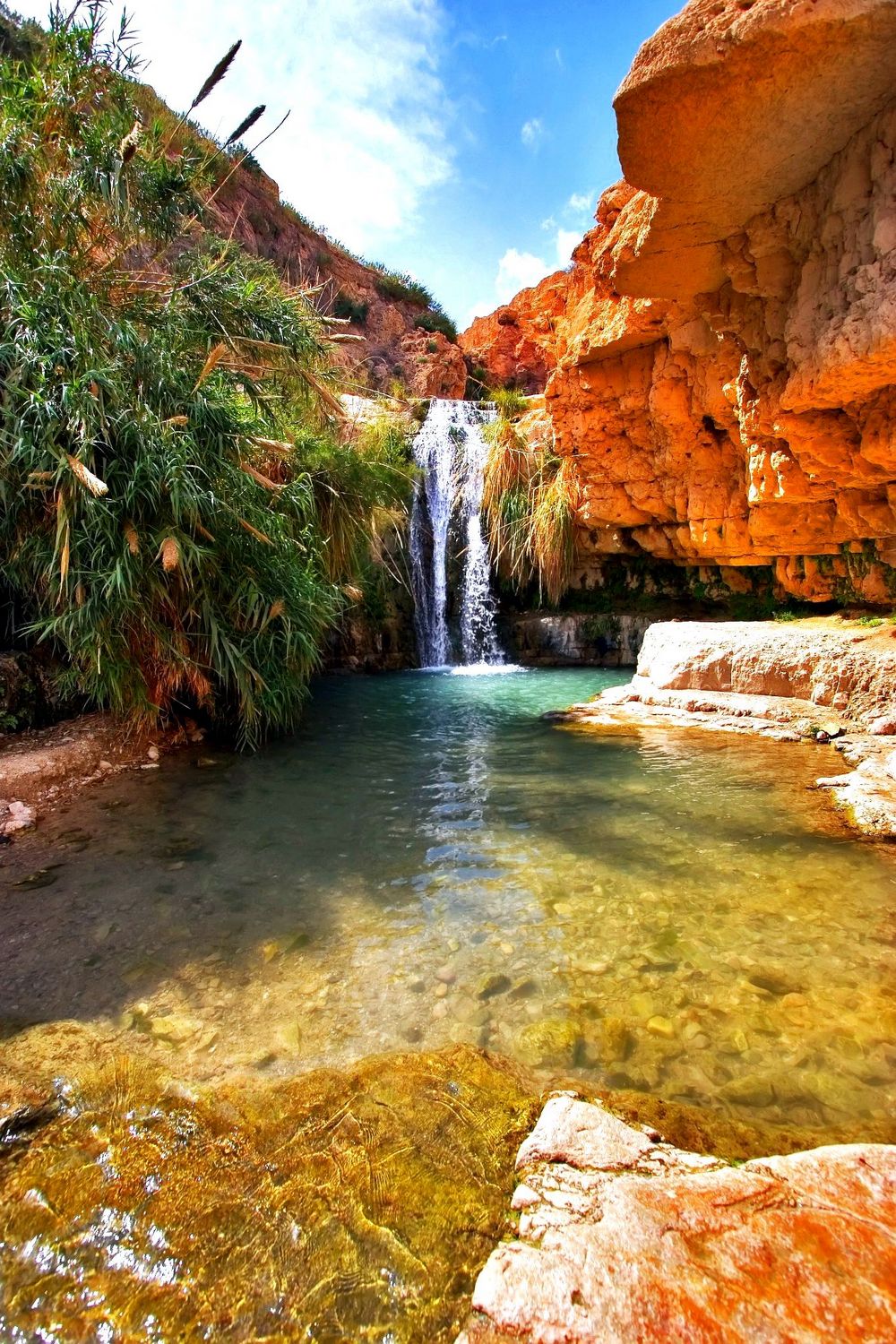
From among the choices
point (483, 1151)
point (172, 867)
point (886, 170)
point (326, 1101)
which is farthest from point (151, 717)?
point (886, 170)

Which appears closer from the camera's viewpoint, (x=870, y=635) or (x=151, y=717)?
(x=151, y=717)

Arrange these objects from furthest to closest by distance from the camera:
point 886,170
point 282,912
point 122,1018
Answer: point 886,170 → point 282,912 → point 122,1018

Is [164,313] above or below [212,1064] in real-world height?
above

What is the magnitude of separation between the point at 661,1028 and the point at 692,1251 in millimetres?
915

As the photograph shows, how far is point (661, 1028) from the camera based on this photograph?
2035 millimetres

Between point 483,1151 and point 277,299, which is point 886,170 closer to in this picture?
point 277,299

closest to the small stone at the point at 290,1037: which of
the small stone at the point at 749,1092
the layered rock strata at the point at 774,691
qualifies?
the small stone at the point at 749,1092

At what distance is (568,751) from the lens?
5.44m

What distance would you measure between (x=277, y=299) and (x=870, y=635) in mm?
6796

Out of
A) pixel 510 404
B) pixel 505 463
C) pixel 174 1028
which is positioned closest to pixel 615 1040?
pixel 174 1028

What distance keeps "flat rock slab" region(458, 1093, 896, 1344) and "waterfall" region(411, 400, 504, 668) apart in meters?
10.6

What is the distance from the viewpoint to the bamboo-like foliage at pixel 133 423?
176 inches

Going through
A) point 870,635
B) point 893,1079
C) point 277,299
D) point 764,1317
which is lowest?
point 893,1079

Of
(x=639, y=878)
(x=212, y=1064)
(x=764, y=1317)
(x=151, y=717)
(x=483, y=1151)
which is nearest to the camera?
(x=764, y=1317)
